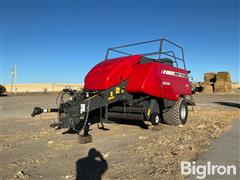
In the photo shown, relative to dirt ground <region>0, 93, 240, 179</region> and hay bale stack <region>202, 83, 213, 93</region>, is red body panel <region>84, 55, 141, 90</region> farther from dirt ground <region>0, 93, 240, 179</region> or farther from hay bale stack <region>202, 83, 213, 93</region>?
hay bale stack <region>202, 83, 213, 93</region>

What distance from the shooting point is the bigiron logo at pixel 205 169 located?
4449 millimetres

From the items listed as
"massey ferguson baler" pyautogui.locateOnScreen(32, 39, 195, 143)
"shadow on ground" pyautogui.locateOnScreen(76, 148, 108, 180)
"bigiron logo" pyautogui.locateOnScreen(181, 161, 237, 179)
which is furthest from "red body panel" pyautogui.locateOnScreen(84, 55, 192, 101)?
"bigiron logo" pyautogui.locateOnScreen(181, 161, 237, 179)

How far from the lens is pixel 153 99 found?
802 cm

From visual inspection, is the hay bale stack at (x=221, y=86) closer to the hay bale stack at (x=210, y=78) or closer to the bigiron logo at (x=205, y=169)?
the hay bale stack at (x=210, y=78)

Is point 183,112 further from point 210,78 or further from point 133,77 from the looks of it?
point 210,78

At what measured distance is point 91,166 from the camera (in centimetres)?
492

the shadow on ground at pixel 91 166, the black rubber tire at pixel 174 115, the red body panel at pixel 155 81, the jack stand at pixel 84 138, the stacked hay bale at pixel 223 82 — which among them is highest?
the stacked hay bale at pixel 223 82

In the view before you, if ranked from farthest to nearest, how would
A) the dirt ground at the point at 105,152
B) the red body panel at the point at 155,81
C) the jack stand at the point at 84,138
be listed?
the red body panel at the point at 155,81, the jack stand at the point at 84,138, the dirt ground at the point at 105,152

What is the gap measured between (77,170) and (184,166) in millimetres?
1852

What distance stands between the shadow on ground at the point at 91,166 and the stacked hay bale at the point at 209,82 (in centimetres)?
3122

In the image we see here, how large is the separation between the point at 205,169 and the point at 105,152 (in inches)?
84.9

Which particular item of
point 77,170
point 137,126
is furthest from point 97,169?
point 137,126

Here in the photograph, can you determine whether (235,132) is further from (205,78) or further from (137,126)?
(205,78)

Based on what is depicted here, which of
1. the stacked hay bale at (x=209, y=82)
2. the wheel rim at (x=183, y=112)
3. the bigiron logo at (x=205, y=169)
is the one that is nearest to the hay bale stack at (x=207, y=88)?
the stacked hay bale at (x=209, y=82)
